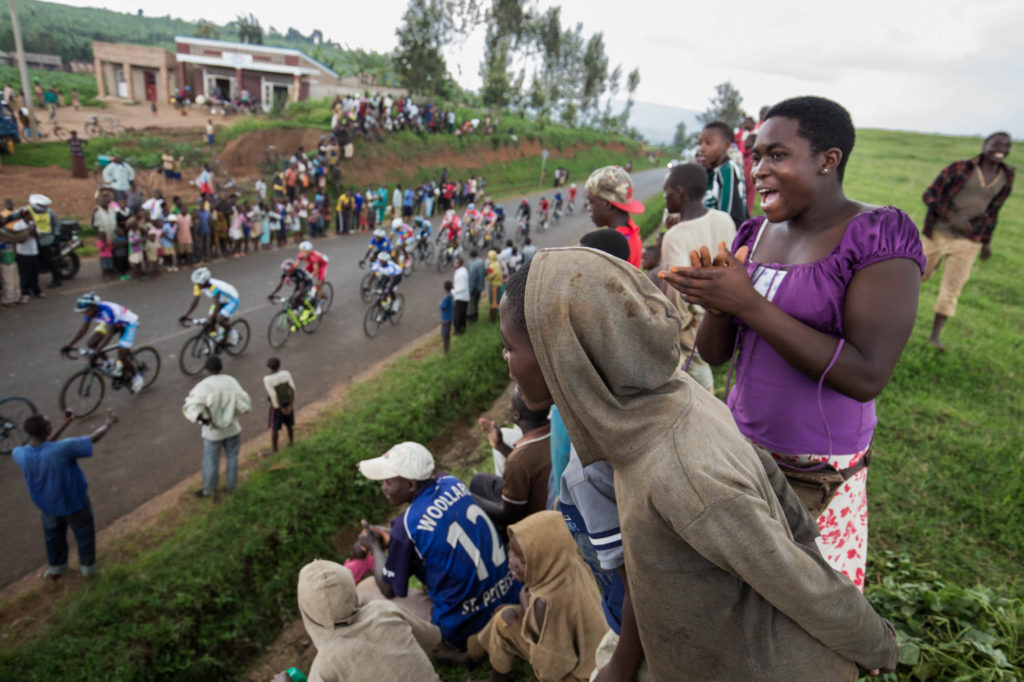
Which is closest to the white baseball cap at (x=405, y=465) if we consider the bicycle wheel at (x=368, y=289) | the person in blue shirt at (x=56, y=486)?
the person in blue shirt at (x=56, y=486)

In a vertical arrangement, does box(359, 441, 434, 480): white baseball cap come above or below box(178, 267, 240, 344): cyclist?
above

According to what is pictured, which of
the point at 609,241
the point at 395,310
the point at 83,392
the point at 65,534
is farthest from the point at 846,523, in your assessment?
the point at 395,310


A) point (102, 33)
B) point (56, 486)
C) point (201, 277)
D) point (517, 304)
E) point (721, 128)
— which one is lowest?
→ point (56, 486)

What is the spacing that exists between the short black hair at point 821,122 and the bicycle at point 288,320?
10.6 m

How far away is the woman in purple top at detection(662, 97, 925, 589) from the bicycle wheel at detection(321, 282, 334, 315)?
11.7 metres

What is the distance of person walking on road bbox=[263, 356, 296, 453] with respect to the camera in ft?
24.2

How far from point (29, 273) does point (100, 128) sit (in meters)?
18.9

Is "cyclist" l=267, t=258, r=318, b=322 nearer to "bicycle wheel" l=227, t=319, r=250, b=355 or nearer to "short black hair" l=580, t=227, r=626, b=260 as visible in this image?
"bicycle wheel" l=227, t=319, r=250, b=355

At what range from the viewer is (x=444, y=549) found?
139 inches

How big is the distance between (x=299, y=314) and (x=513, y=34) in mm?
52567

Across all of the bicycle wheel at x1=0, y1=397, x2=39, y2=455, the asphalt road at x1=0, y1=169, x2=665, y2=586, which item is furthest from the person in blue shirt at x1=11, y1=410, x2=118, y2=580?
the bicycle wheel at x1=0, y1=397, x2=39, y2=455

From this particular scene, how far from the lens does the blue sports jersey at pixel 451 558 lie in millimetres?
Result: 3555

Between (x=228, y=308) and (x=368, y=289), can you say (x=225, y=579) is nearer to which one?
(x=228, y=308)

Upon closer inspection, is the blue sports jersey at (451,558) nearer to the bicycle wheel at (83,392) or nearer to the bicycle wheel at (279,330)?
the bicycle wheel at (83,392)
